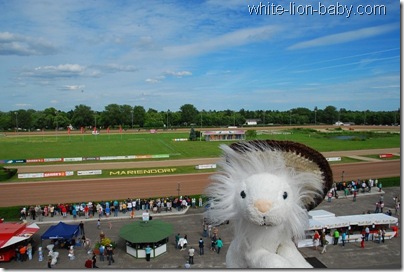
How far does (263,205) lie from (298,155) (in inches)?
24.8

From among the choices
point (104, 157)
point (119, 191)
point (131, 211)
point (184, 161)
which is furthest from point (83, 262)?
point (104, 157)

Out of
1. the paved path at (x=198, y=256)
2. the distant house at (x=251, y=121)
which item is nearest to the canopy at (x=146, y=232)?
the paved path at (x=198, y=256)

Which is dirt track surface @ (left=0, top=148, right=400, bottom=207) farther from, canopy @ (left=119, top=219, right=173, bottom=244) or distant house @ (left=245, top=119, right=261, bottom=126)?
A: distant house @ (left=245, top=119, right=261, bottom=126)

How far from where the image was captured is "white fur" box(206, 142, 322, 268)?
10.9 feet

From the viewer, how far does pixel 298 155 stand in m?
3.52

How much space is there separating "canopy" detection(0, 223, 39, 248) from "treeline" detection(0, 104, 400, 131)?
7453 centimetres

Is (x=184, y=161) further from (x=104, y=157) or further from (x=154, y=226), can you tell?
(x=154, y=226)

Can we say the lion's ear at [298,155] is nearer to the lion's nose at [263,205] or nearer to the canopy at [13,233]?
the lion's nose at [263,205]

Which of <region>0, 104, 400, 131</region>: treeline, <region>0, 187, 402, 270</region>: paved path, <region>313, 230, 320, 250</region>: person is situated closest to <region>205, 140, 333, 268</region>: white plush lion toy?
<region>0, 187, 402, 270</region>: paved path

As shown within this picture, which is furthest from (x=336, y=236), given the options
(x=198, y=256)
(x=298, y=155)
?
(x=298, y=155)

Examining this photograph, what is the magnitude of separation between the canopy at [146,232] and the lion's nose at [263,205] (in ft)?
33.3

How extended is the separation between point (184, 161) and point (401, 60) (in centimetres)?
2698

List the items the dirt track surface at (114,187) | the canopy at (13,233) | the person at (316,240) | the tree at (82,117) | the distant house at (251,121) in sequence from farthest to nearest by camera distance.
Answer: the distant house at (251,121) < the tree at (82,117) < the dirt track surface at (114,187) < the person at (316,240) < the canopy at (13,233)

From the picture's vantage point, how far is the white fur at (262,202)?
131 inches
